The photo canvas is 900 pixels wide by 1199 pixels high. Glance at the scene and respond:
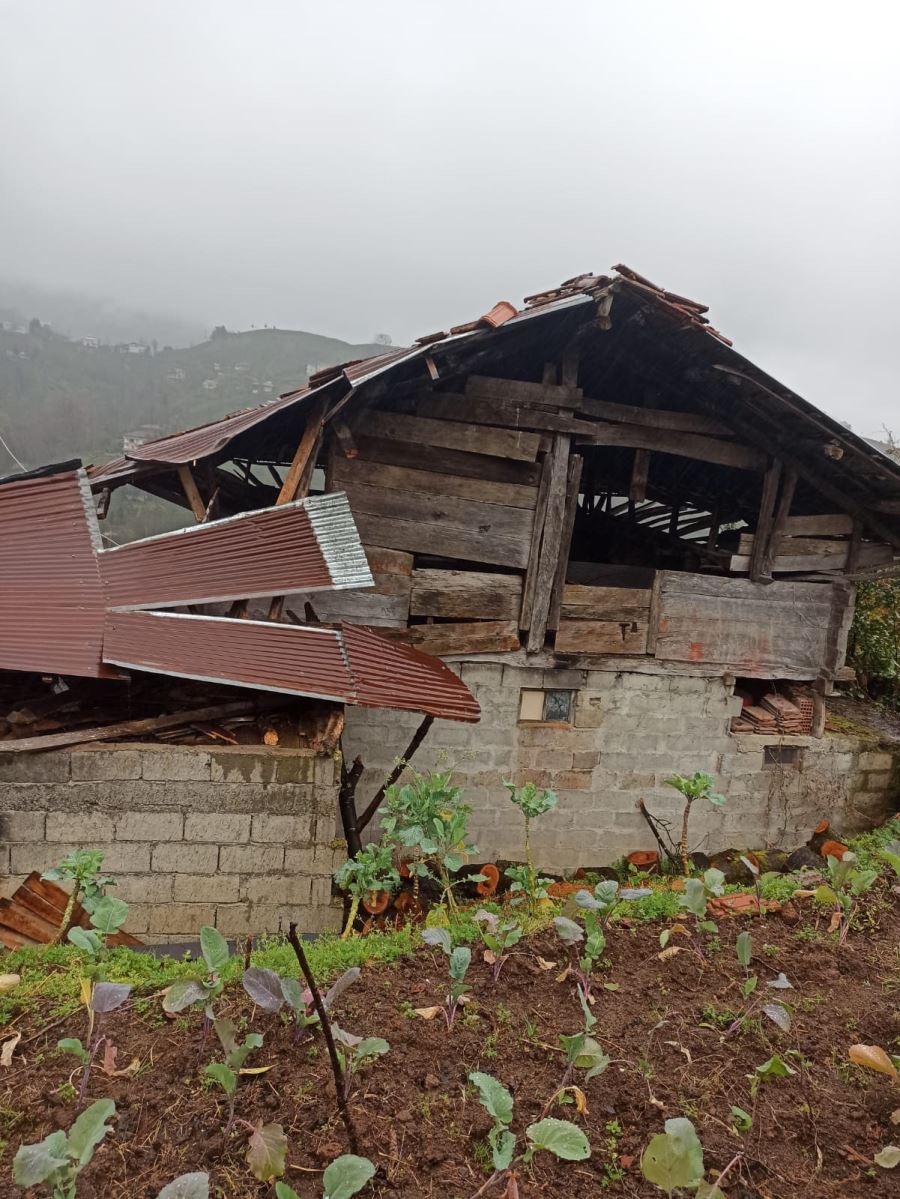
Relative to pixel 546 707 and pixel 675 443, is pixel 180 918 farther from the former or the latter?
pixel 675 443

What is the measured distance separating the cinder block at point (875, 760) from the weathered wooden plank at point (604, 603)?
12.4 ft

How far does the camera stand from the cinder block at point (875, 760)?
862 cm

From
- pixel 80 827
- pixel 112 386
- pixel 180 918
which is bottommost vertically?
pixel 180 918

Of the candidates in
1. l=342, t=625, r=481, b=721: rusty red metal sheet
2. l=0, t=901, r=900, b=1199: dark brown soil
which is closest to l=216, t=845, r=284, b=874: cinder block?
l=342, t=625, r=481, b=721: rusty red metal sheet

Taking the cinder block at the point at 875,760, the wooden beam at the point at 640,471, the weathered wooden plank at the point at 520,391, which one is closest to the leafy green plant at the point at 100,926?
the weathered wooden plank at the point at 520,391

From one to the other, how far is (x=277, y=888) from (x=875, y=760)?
7.63 metres

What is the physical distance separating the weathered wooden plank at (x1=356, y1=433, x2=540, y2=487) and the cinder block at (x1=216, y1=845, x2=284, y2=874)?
3724mm

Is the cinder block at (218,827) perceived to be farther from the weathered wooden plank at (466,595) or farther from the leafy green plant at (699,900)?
the leafy green plant at (699,900)

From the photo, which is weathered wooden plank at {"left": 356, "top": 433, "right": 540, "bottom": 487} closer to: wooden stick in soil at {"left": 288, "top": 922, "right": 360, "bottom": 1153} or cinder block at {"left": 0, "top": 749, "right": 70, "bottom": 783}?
cinder block at {"left": 0, "top": 749, "right": 70, "bottom": 783}

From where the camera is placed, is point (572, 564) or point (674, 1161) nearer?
point (674, 1161)

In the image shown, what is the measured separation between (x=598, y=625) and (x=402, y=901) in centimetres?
346

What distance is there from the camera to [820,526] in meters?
7.96

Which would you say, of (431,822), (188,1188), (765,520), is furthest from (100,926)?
(765,520)

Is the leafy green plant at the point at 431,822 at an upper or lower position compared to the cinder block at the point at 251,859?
upper
